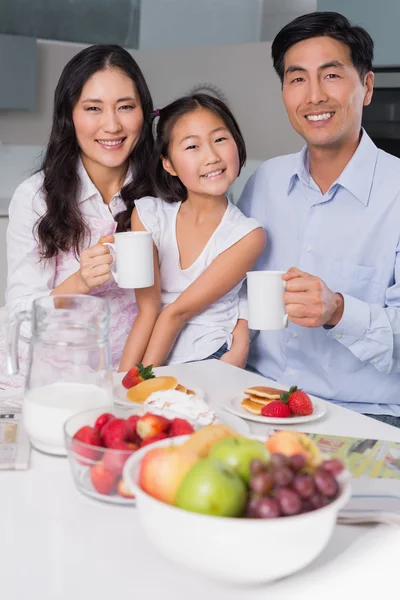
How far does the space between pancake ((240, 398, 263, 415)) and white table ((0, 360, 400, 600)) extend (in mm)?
352

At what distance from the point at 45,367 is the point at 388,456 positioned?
51 centimetres

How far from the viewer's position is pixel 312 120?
6.46 feet

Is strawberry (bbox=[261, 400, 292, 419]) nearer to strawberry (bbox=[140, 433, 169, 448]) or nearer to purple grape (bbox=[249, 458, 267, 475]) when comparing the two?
strawberry (bbox=[140, 433, 169, 448])

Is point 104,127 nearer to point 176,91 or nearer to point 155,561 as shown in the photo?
point 155,561

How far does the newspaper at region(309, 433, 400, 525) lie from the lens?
3.09 feet

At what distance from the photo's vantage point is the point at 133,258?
1609 mm

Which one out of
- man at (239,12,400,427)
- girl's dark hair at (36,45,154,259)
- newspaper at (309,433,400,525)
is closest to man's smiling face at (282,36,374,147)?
man at (239,12,400,427)

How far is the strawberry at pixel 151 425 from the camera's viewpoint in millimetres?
970

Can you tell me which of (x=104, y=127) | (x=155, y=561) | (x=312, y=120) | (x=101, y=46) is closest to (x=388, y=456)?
(x=155, y=561)

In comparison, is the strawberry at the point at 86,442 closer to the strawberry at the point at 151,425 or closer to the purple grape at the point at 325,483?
the strawberry at the point at 151,425

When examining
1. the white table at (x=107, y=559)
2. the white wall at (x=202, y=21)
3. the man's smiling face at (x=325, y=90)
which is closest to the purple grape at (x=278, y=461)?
the white table at (x=107, y=559)

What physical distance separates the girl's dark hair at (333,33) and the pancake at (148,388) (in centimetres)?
105

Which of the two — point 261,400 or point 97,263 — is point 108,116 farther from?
point 261,400

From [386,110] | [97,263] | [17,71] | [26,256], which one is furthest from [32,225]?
[17,71]
